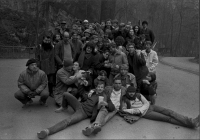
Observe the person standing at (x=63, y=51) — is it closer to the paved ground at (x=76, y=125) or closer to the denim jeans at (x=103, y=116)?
the paved ground at (x=76, y=125)

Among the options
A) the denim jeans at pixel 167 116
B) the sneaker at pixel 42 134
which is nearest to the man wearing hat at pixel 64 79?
the sneaker at pixel 42 134

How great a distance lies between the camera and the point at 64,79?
463 centimetres

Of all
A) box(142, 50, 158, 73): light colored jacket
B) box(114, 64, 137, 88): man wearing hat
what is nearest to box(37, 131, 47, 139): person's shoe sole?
box(114, 64, 137, 88): man wearing hat

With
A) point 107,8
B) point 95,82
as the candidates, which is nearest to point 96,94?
point 95,82

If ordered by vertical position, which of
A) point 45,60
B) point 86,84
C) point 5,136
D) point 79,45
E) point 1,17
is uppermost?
point 1,17

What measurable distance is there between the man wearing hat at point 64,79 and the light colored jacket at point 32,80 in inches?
13.1

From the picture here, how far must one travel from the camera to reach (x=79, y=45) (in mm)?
5504

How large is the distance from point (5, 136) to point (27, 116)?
828mm

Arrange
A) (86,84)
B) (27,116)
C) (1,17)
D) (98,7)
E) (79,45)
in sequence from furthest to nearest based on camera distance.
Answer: (1,17) → (98,7) → (79,45) → (86,84) → (27,116)

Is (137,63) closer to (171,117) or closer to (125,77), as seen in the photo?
(125,77)

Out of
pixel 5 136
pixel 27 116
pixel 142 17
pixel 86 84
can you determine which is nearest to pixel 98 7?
pixel 142 17

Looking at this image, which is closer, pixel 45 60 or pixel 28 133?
pixel 28 133

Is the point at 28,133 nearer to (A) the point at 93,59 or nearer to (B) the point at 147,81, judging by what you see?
(A) the point at 93,59

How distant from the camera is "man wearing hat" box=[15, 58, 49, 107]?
14.6ft
